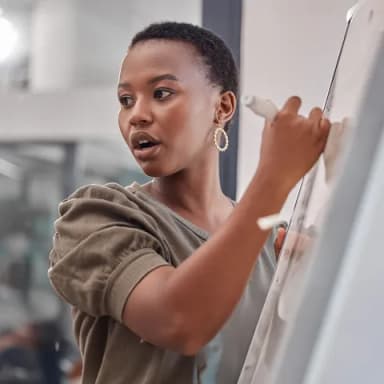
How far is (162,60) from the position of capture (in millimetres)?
578

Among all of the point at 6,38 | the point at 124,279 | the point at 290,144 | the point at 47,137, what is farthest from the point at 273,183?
the point at 6,38

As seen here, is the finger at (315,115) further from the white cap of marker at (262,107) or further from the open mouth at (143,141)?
the open mouth at (143,141)

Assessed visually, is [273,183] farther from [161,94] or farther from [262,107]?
[161,94]

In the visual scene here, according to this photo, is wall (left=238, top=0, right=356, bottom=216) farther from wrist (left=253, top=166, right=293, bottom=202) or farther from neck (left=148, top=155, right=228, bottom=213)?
wrist (left=253, top=166, right=293, bottom=202)

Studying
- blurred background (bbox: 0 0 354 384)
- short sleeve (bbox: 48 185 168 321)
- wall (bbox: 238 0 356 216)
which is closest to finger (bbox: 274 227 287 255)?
A: short sleeve (bbox: 48 185 168 321)

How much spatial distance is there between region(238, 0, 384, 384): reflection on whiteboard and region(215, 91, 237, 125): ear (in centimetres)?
11

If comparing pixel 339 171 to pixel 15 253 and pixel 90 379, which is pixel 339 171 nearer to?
pixel 90 379

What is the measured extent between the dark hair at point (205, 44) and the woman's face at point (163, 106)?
2 cm

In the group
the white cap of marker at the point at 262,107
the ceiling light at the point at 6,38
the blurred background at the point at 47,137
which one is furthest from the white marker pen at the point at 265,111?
the ceiling light at the point at 6,38

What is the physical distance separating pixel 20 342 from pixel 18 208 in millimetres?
259

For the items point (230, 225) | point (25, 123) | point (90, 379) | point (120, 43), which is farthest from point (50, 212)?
point (230, 225)

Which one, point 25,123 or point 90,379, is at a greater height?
point 25,123

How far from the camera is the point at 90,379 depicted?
0.62 meters

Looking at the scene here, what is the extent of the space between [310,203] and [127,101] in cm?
20
